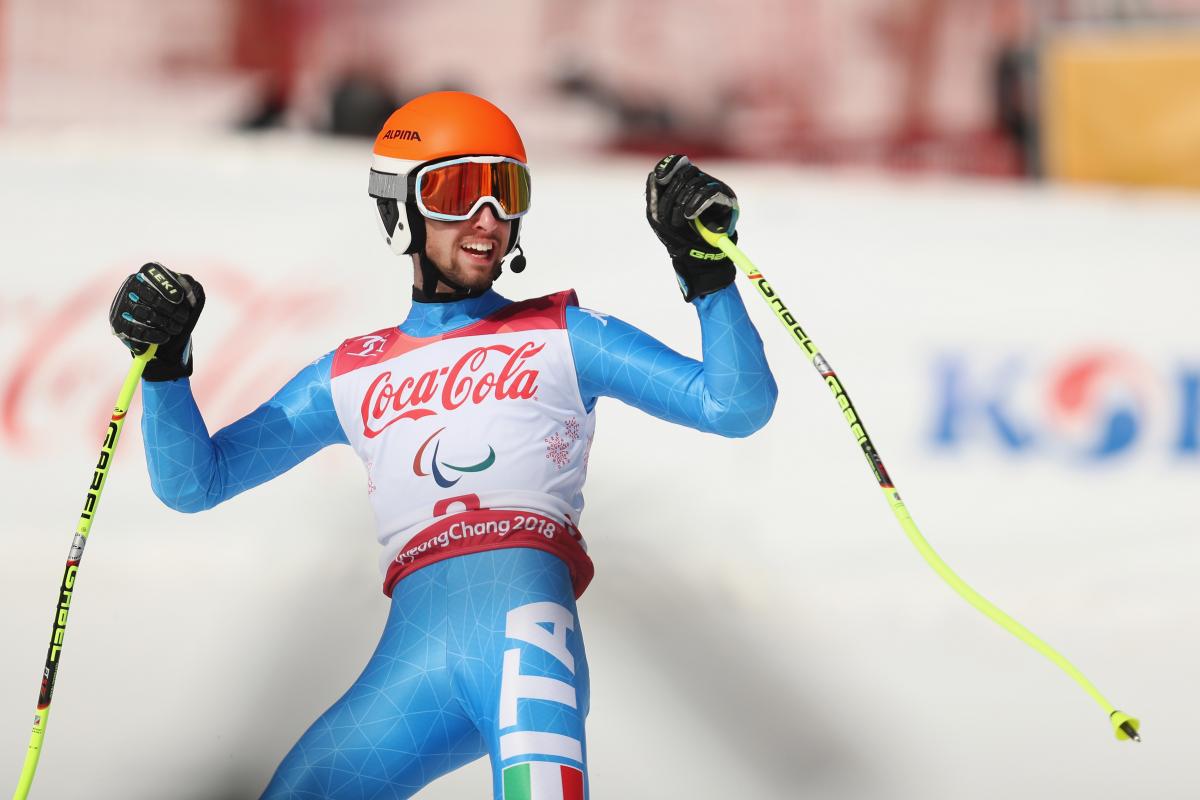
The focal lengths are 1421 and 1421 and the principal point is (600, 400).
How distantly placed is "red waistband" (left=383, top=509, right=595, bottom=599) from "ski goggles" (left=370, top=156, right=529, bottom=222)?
0.54 meters

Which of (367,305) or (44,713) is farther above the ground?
(367,305)

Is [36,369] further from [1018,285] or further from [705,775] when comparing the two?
[1018,285]

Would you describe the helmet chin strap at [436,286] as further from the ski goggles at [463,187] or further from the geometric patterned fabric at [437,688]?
the geometric patterned fabric at [437,688]

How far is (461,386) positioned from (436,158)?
41cm

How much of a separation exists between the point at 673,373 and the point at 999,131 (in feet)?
18.0

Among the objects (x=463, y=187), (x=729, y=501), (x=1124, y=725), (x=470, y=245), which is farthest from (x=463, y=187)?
(x=729, y=501)

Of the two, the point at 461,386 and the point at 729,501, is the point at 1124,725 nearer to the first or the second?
the point at 461,386

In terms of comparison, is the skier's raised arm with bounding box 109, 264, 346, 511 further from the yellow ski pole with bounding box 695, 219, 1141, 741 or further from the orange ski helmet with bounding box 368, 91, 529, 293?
the yellow ski pole with bounding box 695, 219, 1141, 741

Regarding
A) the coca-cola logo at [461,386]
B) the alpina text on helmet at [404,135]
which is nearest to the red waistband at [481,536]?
the coca-cola logo at [461,386]

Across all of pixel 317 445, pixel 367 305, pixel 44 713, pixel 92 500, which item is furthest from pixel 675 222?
pixel 367 305

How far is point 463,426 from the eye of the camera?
2.49 m

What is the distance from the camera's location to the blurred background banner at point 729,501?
3.87 m

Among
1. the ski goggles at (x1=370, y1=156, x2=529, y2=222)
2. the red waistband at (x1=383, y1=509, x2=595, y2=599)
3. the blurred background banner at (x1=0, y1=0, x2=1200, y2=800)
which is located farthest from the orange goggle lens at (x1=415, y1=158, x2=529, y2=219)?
the blurred background banner at (x1=0, y1=0, x2=1200, y2=800)

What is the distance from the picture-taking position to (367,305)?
14.7 ft
